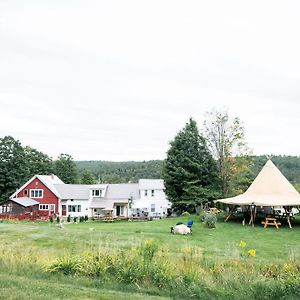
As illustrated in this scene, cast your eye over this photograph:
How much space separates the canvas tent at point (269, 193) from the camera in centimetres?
2491

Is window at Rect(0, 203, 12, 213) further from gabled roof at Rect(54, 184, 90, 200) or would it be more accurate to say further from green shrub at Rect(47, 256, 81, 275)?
green shrub at Rect(47, 256, 81, 275)

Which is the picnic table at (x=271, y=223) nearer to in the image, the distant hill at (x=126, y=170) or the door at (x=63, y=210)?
the door at (x=63, y=210)

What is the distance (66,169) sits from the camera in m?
74.6

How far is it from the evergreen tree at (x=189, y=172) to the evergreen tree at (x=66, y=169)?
128 feet

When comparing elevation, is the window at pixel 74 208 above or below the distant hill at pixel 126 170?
below

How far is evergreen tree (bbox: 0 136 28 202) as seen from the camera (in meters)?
54.2

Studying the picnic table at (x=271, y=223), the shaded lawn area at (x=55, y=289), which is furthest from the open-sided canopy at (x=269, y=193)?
the shaded lawn area at (x=55, y=289)

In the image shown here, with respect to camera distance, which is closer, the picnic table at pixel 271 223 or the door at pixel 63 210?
the picnic table at pixel 271 223

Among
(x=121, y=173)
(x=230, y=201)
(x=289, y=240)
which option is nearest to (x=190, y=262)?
(x=289, y=240)

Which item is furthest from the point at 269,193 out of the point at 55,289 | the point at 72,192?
the point at 72,192

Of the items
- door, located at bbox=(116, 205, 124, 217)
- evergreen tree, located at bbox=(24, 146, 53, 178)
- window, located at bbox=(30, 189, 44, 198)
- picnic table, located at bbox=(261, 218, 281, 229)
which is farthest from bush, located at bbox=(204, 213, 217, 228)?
evergreen tree, located at bbox=(24, 146, 53, 178)

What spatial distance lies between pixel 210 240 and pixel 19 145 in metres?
43.5

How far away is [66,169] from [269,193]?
2085 inches

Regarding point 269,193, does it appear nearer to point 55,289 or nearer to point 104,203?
point 55,289
